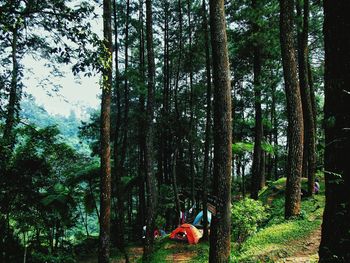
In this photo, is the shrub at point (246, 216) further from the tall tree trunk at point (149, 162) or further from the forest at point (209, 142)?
the tall tree trunk at point (149, 162)

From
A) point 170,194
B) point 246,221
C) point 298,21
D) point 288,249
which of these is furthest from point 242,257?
point 170,194

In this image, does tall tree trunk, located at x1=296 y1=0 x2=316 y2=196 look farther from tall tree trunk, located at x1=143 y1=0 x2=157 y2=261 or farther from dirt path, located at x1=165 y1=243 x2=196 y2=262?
tall tree trunk, located at x1=143 y1=0 x2=157 y2=261

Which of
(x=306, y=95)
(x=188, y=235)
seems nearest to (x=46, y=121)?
(x=188, y=235)

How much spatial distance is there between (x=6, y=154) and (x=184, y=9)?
49.1ft

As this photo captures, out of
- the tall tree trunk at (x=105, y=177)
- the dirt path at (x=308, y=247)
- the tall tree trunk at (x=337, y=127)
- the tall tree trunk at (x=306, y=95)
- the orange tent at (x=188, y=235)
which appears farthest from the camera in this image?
the orange tent at (x=188, y=235)

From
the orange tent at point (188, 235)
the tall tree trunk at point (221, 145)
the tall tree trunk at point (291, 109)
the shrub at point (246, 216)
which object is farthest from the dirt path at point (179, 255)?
the tall tree trunk at point (221, 145)

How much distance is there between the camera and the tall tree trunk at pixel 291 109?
8648 millimetres

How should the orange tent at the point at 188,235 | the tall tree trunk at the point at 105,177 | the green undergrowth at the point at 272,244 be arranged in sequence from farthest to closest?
the orange tent at the point at 188,235 < the tall tree trunk at the point at 105,177 < the green undergrowth at the point at 272,244

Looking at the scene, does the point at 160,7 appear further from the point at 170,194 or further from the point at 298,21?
the point at 170,194

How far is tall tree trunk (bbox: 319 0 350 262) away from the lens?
192cm

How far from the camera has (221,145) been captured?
555 centimetres

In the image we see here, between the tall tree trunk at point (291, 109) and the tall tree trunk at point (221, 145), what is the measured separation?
Answer: 13.0 ft

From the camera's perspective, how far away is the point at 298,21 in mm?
11328

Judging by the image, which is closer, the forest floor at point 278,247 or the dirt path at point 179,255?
the forest floor at point 278,247
